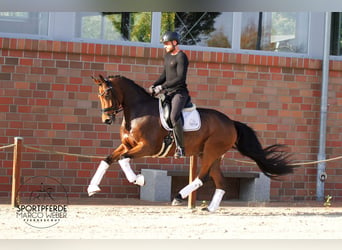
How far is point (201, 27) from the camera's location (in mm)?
11781

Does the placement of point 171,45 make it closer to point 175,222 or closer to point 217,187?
point 217,187

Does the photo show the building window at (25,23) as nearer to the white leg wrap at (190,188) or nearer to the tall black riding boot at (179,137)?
the tall black riding boot at (179,137)

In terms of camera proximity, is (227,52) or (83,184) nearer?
(83,184)

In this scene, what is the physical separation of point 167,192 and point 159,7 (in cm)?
934

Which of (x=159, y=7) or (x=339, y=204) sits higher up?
(x=159, y=7)

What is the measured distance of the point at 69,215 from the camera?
8023 millimetres

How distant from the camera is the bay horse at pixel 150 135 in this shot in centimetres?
842

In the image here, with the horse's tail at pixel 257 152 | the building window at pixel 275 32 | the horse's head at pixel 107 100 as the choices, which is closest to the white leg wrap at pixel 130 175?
the horse's head at pixel 107 100

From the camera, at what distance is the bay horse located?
842 cm

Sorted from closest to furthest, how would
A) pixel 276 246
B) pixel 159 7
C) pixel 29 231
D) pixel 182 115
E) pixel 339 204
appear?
1. pixel 159 7
2. pixel 276 246
3. pixel 29 231
4. pixel 182 115
5. pixel 339 204

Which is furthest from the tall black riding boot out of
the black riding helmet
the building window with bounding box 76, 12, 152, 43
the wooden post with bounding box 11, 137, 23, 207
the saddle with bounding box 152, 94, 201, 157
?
the building window with bounding box 76, 12, 152, 43

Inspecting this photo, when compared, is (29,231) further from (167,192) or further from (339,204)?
(339,204)

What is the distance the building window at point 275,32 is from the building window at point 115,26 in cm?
204

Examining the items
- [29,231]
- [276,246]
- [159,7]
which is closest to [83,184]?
[29,231]
